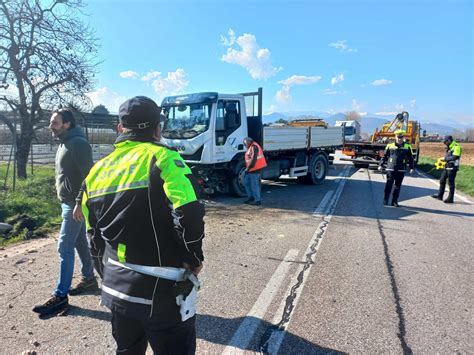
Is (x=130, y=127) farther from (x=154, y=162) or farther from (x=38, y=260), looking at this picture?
(x=38, y=260)

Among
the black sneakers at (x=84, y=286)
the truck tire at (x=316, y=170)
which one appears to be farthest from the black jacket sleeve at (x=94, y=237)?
the truck tire at (x=316, y=170)

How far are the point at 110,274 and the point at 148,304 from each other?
0.92 ft

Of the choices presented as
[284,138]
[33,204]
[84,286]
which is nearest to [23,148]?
[33,204]

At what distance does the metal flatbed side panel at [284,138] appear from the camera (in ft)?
32.3

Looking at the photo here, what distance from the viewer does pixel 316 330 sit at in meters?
2.88

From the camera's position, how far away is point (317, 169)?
12.5 metres

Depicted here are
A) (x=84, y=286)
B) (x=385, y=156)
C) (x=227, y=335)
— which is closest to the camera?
(x=227, y=335)

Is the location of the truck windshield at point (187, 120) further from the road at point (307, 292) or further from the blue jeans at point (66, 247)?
the blue jeans at point (66, 247)

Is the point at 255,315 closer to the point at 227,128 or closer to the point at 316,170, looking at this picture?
the point at 227,128

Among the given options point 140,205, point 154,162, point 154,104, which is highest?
point 154,104

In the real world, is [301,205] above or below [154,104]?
below

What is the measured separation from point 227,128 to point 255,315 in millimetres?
6151

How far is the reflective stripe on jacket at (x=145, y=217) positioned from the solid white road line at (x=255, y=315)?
132 centimetres

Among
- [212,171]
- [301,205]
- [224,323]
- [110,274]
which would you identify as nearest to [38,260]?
[224,323]
